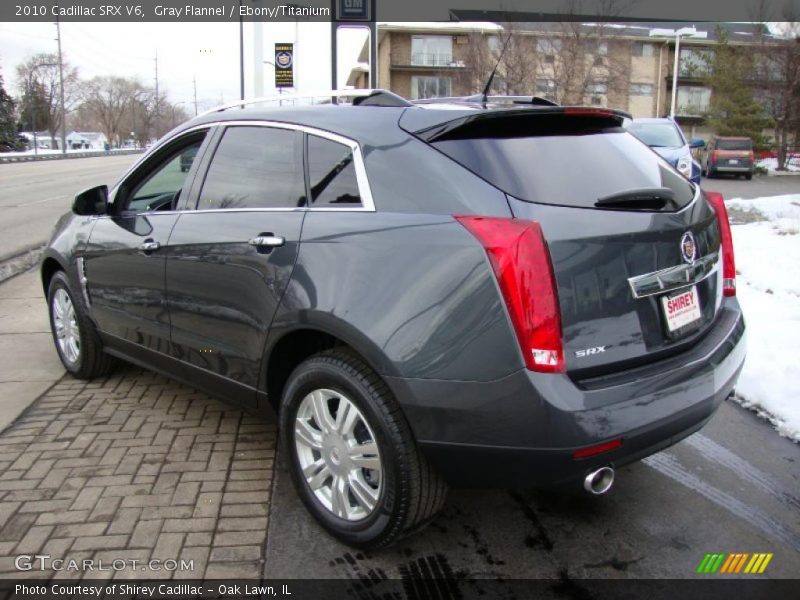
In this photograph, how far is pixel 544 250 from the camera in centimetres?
234

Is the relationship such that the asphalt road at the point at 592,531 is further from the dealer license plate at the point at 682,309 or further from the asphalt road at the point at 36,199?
the asphalt road at the point at 36,199

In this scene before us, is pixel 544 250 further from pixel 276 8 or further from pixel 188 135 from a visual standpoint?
pixel 276 8

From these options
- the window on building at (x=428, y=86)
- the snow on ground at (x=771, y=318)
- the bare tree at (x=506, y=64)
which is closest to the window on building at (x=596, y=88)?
the bare tree at (x=506, y=64)

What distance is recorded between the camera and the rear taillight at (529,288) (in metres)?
2.29

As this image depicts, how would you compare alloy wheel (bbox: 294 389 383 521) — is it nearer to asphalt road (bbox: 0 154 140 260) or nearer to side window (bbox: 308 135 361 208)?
side window (bbox: 308 135 361 208)

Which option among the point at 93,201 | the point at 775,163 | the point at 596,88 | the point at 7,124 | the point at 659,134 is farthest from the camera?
the point at 7,124

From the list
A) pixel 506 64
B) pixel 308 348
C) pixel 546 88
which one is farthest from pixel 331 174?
pixel 546 88

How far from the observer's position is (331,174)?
2947 millimetres

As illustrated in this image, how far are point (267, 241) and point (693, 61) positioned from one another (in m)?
59.7

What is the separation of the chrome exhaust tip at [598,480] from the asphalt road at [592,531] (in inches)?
16.5

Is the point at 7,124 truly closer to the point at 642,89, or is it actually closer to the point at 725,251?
the point at 642,89

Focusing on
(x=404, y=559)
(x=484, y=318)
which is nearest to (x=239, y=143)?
(x=484, y=318)

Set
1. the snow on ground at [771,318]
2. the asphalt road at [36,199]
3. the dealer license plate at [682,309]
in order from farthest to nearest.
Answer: the asphalt road at [36,199], the snow on ground at [771,318], the dealer license plate at [682,309]

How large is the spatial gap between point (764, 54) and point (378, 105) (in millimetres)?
39083
